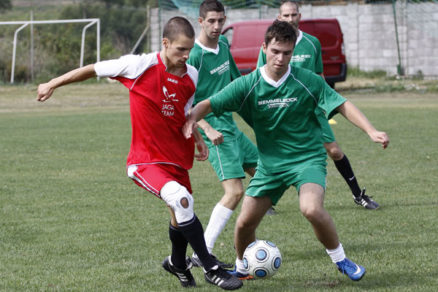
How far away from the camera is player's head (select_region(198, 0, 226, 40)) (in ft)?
20.1

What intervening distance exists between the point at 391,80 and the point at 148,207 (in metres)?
19.1

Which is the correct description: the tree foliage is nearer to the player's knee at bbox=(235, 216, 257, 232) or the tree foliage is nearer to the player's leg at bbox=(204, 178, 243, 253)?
the player's leg at bbox=(204, 178, 243, 253)

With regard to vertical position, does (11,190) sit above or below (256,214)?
below

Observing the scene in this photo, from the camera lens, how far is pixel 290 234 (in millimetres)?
6562

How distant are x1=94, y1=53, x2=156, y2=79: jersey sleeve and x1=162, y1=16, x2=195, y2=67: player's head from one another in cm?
16

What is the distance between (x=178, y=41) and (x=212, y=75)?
1428mm

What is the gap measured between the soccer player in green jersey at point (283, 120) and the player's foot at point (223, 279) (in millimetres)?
442

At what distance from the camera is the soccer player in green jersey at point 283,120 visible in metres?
4.91

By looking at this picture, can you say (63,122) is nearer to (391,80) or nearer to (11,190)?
(11,190)

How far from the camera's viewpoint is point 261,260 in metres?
5.07

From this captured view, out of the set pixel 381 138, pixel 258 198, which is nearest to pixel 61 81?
pixel 258 198

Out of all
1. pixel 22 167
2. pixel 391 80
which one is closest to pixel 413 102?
pixel 391 80

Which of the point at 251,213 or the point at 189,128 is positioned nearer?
the point at 189,128

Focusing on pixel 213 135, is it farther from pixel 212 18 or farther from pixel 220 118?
pixel 212 18
